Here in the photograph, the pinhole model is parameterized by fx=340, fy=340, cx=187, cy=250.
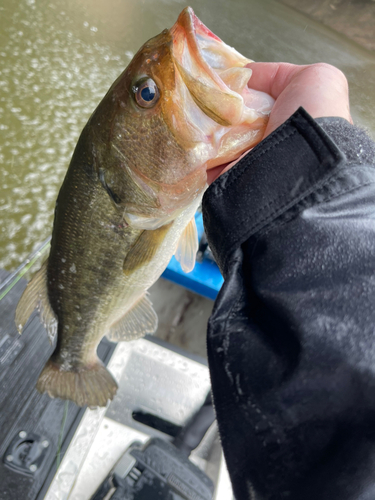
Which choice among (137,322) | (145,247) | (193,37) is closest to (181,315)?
(137,322)

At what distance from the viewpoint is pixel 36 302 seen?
1.39m

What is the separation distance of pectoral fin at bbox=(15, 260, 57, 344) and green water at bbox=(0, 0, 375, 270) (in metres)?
1.78

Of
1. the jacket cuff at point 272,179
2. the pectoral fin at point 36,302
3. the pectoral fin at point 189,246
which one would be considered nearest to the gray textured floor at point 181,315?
the pectoral fin at point 36,302

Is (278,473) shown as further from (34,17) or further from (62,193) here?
(34,17)

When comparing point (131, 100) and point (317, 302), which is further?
point (131, 100)

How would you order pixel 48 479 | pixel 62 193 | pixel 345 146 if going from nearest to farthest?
pixel 345 146
pixel 62 193
pixel 48 479

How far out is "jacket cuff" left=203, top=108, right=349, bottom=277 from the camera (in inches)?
26.8

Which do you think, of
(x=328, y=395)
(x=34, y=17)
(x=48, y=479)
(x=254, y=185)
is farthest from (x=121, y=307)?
(x=34, y=17)

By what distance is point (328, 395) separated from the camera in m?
0.55

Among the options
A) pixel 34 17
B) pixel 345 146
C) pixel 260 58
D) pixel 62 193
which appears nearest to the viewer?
pixel 345 146

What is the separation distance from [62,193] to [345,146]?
2.89 ft

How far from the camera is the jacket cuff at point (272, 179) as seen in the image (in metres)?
0.68

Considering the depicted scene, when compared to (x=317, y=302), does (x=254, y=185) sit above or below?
above

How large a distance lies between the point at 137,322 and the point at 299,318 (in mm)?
1073
